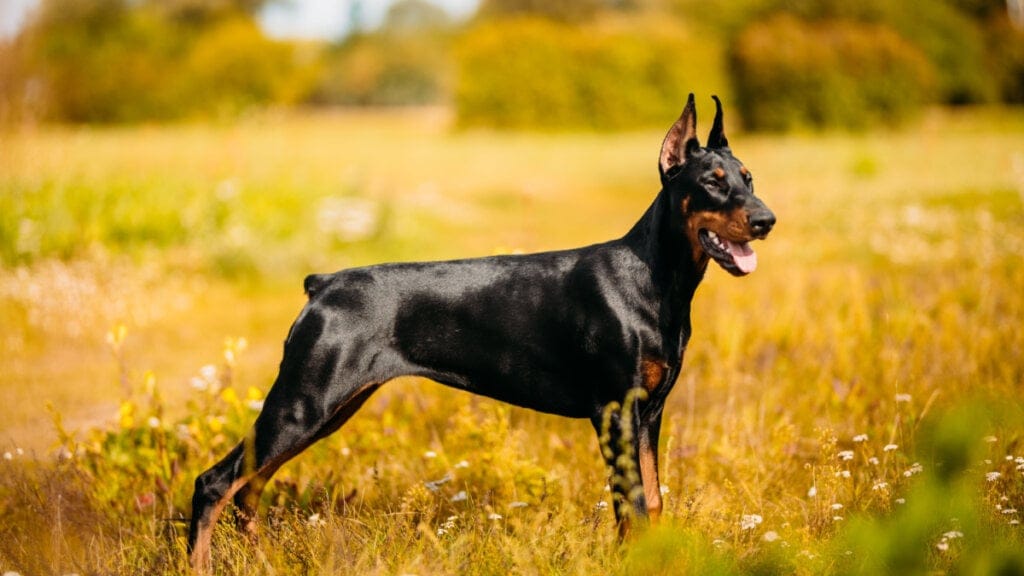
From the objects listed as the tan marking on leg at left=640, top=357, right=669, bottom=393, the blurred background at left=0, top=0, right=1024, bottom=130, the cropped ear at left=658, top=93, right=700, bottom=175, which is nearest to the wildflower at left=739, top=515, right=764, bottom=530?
the tan marking on leg at left=640, top=357, right=669, bottom=393

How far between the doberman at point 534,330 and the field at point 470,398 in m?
0.30

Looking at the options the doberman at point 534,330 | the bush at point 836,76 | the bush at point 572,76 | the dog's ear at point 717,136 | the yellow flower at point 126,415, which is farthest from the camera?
the bush at point 572,76

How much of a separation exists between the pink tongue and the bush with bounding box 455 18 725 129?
97.0 feet

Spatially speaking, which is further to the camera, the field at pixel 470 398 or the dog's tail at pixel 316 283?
the dog's tail at pixel 316 283

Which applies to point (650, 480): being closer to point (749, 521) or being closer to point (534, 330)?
point (749, 521)

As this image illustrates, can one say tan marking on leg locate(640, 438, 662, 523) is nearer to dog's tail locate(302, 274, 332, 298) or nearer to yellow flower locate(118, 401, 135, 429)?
dog's tail locate(302, 274, 332, 298)

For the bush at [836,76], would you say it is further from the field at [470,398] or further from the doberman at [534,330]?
the doberman at [534,330]

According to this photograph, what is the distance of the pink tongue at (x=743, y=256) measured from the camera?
10.0ft

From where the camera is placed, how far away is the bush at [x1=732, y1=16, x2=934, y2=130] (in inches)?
1085

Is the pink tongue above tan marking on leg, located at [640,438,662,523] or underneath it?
above

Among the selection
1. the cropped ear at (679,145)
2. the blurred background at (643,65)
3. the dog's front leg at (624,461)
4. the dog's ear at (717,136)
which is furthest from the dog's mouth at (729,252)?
the blurred background at (643,65)

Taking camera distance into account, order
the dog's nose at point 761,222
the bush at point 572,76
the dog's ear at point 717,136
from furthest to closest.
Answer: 1. the bush at point 572,76
2. the dog's ear at point 717,136
3. the dog's nose at point 761,222

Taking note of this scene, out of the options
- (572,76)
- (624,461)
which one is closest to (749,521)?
(624,461)

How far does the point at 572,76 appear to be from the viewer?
32.4 metres
